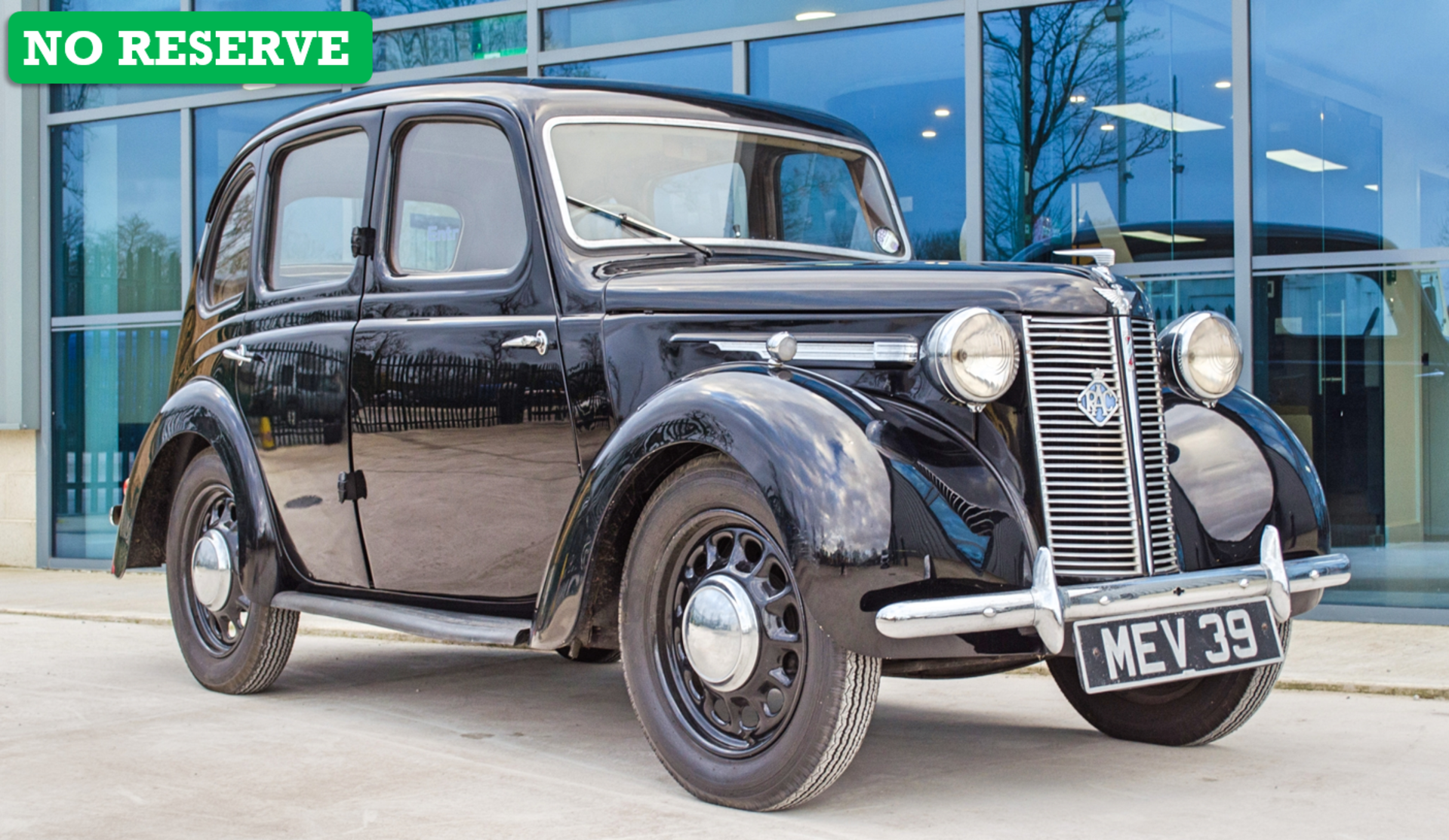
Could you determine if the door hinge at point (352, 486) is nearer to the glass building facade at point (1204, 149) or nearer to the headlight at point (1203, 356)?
the headlight at point (1203, 356)

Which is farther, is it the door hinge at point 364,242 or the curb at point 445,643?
the curb at point 445,643

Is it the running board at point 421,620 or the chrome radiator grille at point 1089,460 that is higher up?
the chrome radiator grille at point 1089,460

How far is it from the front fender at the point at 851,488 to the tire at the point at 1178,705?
3.21ft

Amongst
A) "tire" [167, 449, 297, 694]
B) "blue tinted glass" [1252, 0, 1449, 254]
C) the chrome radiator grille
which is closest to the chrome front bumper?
the chrome radiator grille

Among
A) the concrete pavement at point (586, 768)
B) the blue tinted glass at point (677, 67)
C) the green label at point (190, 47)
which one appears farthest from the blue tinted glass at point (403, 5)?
the concrete pavement at point (586, 768)

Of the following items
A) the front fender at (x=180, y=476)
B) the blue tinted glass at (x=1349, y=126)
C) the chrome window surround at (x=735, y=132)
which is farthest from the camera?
the blue tinted glass at (x=1349, y=126)

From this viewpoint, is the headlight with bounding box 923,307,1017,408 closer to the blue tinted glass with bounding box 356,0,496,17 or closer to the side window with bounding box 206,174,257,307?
the side window with bounding box 206,174,257,307

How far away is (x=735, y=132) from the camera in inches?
192

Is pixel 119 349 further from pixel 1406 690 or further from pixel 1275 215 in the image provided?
pixel 1406 690

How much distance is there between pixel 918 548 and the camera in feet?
10.7

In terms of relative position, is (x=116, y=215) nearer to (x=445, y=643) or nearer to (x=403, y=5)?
(x=403, y=5)

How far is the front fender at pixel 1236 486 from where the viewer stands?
12.6ft

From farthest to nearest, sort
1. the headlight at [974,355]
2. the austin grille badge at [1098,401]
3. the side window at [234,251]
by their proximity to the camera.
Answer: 1. the side window at [234,251]
2. the austin grille badge at [1098,401]
3. the headlight at [974,355]

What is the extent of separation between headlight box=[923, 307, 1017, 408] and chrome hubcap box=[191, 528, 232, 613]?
10.3 feet
